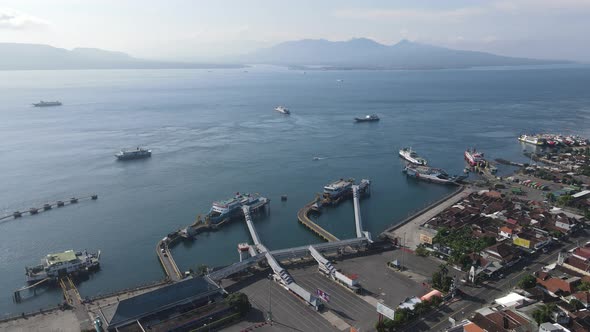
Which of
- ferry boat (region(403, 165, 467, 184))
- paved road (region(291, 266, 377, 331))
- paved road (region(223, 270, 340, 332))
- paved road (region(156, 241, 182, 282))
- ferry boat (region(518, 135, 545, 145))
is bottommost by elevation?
paved road (region(156, 241, 182, 282))

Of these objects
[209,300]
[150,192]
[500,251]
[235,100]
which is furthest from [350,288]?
[235,100]

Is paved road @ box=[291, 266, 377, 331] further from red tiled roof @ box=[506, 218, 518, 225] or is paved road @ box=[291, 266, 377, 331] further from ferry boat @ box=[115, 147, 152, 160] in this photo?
ferry boat @ box=[115, 147, 152, 160]

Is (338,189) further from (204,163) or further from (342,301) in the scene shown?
(204,163)

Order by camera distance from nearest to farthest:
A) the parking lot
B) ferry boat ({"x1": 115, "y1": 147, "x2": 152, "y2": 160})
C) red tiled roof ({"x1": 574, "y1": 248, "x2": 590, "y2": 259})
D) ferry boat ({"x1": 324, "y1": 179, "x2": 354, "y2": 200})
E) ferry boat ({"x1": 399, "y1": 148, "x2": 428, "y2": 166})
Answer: the parking lot → red tiled roof ({"x1": 574, "y1": 248, "x2": 590, "y2": 259}) → ferry boat ({"x1": 324, "y1": 179, "x2": 354, "y2": 200}) → ferry boat ({"x1": 399, "y1": 148, "x2": 428, "y2": 166}) → ferry boat ({"x1": 115, "y1": 147, "x2": 152, "y2": 160})

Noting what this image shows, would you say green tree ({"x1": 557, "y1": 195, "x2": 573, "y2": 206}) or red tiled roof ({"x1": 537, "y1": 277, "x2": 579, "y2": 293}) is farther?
green tree ({"x1": 557, "y1": 195, "x2": 573, "y2": 206})

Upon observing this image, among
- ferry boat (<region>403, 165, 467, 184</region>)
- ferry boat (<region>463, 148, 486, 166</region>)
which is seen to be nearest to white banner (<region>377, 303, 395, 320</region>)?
ferry boat (<region>403, 165, 467, 184</region>)

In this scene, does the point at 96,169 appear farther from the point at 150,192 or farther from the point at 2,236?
the point at 2,236

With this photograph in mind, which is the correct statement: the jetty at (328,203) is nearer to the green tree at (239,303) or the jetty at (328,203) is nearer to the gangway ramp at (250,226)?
the gangway ramp at (250,226)
